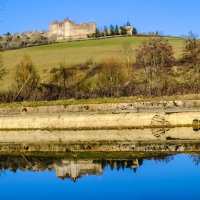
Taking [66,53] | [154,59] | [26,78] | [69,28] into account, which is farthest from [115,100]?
[69,28]

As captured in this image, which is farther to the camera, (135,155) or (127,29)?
(127,29)

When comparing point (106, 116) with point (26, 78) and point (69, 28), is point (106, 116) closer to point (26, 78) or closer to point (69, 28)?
point (26, 78)

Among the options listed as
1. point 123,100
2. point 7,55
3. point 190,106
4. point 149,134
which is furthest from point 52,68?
point 149,134

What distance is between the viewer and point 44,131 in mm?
42438

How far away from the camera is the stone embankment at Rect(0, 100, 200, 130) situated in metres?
39.6

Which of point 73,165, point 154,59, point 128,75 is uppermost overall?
point 154,59

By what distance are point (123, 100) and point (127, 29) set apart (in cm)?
9553

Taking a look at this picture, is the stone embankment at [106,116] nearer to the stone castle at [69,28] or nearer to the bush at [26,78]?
the bush at [26,78]

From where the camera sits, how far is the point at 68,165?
24516 mm

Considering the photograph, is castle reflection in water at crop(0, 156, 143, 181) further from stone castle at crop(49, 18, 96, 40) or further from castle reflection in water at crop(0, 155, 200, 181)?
stone castle at crop(49, 18, 96, 40)

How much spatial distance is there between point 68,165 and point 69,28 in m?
152

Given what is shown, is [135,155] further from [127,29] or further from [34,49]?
[127,29]

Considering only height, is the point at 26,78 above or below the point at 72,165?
above

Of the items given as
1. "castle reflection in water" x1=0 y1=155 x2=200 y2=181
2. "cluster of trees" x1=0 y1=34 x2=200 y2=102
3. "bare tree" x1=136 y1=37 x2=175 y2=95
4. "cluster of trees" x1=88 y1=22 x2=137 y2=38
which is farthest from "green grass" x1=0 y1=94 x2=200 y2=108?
"cluster of trees" x1=88 y1=22 x2=137 y2=38
